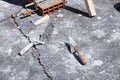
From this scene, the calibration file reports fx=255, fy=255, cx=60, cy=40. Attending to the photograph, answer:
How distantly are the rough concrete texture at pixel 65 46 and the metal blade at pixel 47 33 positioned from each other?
105mm

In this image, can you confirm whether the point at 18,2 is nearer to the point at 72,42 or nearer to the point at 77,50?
the point at 72,42

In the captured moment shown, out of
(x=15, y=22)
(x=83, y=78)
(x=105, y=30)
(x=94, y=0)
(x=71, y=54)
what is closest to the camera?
(x=83, y=78)

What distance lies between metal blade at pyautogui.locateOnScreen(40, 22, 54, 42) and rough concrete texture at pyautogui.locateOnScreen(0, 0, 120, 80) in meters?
0.10

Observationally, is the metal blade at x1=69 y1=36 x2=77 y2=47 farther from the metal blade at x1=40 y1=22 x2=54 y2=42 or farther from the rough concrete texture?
the metal blade at x1=40 y1=22 x2=54 y2=42

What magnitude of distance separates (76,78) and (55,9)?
2500mm

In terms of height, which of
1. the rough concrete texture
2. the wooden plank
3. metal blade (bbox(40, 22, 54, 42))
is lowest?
the rough concrete texture

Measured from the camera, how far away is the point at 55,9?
7.23 meters

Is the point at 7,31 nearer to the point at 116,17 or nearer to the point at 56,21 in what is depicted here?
the point at 56,21

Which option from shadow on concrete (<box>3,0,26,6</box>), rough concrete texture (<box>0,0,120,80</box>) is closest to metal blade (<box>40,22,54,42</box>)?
rough concrete texture (<box>0,0,120,80</box>)

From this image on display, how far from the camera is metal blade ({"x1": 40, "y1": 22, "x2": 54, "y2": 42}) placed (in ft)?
21.0

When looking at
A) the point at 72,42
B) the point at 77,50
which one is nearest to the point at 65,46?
the point at 72,42

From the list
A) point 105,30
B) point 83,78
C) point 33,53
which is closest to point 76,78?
point 83,78

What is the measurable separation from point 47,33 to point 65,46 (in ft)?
2.17

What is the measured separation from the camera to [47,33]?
6.53 meters
